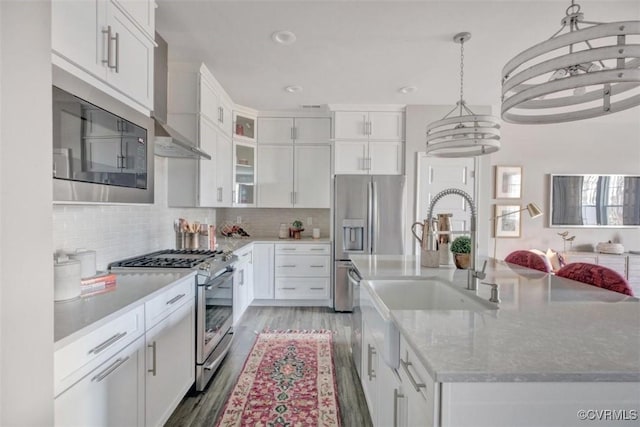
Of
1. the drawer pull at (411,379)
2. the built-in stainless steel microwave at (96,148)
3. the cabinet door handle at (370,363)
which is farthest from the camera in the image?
the cabinet door handle at (370,363)

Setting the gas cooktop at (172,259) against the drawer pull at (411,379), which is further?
the gas cooktop at (172,259)

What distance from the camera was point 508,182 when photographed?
461cm

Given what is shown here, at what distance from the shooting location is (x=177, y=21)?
2.23 metres

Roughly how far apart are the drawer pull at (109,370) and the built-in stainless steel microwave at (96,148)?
67cm

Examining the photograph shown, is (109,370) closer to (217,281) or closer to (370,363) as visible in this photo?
(217,281)

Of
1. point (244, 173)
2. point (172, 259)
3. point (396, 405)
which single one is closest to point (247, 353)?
point (172, 259)

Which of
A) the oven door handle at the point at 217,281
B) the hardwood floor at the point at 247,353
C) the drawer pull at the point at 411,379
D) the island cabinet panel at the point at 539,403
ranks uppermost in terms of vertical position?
the island cabinet panel at the point at 539,403

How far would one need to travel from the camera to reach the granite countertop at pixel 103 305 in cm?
107

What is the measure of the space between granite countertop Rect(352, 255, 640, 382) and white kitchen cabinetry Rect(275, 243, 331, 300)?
269cm

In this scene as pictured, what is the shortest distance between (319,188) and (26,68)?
3635 mm

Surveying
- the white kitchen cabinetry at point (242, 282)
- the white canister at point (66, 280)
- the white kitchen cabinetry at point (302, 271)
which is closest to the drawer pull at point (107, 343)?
the white canister at point (66, 280)

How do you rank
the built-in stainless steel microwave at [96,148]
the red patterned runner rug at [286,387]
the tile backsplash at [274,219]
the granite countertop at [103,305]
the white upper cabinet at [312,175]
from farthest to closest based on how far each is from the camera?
the tile backsplash at [274,219] → the white upper cabinet at [312,175] → the red patterned runner rug at [286,387] → the built-in stainless steel microwave at [96,148] → the granite countertop at [103,305]

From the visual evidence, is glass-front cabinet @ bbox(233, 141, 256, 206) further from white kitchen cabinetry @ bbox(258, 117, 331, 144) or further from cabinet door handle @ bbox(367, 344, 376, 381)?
cabinet door handle @ bbox(367, 344, 376, 381)

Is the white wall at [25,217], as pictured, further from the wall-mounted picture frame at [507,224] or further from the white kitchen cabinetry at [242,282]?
the wall-mounted picture frame at [507,224]
